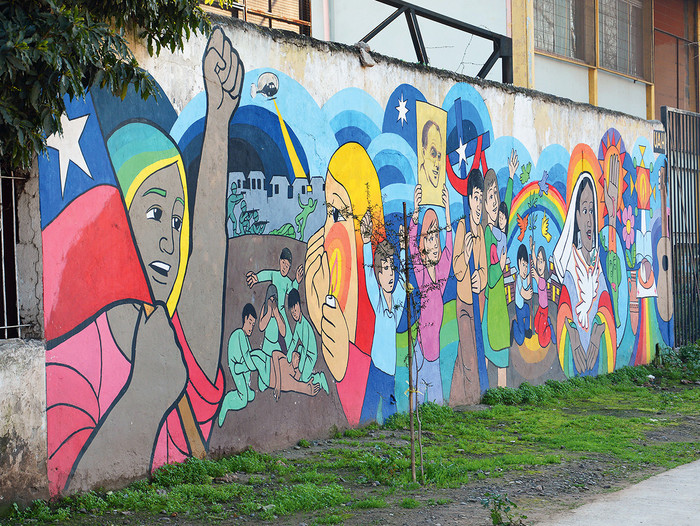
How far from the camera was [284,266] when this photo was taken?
745 centimetres

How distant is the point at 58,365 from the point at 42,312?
38 centimetres

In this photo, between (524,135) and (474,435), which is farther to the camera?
(524,135)

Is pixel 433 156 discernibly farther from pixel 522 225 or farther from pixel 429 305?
pixel 522 225

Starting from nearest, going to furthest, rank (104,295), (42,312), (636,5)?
(42,312) < (104,295) < (636,5)

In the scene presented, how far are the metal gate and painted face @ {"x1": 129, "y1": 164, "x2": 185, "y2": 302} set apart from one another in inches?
408

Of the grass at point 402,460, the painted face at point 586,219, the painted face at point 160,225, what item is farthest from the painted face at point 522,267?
the painted face at point 160,225

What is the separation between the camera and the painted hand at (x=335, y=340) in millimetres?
7867

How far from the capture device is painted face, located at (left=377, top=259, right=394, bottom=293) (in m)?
8.64

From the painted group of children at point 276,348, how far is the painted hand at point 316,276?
11 cm

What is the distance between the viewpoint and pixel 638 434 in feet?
27.1

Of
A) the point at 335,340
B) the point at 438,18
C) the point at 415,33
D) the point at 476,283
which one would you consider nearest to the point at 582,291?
the point at 476,283

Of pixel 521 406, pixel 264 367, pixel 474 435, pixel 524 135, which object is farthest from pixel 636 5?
pixel 264 367

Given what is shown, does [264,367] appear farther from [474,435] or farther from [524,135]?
[524,135]

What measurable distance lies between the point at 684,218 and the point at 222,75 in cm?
1044
